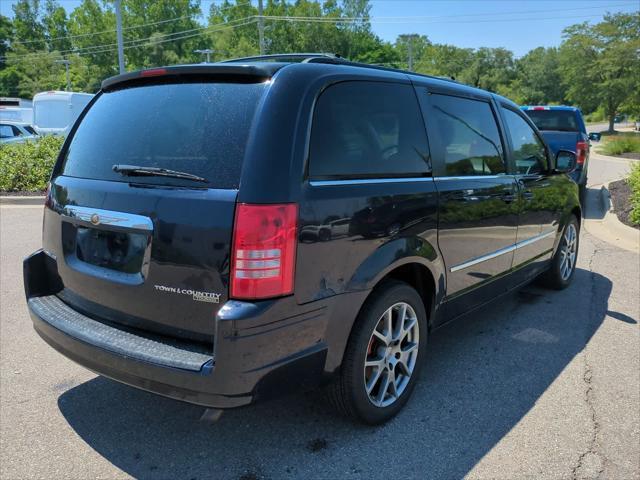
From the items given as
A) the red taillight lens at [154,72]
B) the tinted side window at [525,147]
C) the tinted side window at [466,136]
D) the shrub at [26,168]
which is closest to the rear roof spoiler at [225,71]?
the red taillight lens at [154,72]

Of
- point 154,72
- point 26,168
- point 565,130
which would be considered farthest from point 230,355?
point 26,168

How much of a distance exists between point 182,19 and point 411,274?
3332 inches

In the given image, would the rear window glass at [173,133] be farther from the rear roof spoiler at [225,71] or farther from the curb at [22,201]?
the curb at [22,201]

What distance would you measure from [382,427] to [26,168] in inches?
444

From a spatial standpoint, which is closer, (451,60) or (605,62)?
(605,62)

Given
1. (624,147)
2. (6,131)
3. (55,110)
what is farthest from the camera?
(624,147)

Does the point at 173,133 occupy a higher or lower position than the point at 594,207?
higher

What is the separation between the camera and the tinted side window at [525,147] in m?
4.34

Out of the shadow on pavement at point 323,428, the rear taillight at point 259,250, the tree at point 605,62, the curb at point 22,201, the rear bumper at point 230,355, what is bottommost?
the curb at point 22,201

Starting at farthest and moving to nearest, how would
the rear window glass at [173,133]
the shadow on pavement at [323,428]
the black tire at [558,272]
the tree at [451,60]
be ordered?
1. the tree at [451,60]
2. the black tire at [558,272]
3. the shadow on pavement at [323,428]
4. the rear window glass at [173,133]

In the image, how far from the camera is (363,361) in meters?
2.69

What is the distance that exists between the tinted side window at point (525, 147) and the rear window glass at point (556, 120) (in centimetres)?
567

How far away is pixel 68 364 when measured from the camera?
3.68 metres

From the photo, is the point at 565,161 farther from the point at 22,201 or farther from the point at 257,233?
the point at 22,201
